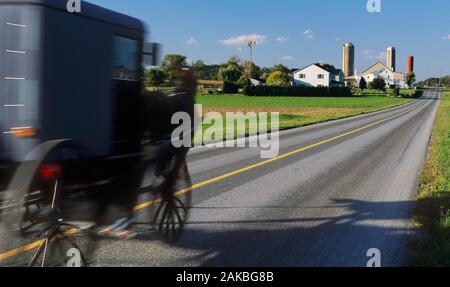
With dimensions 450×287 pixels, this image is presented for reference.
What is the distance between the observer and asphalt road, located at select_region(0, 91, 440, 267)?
5.34 meters

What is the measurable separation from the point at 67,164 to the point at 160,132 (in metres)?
1.90

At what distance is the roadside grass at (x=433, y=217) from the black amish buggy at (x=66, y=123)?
302 centimetres

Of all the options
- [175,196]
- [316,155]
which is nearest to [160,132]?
[175,196]

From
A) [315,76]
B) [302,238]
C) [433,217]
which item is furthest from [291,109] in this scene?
[315,76]

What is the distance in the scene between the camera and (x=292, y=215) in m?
7.27

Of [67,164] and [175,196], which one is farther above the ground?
[67,164]

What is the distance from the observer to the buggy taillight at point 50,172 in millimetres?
4080

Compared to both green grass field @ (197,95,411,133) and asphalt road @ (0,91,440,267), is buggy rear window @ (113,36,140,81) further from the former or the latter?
green grass field @ (197,95,411,133)

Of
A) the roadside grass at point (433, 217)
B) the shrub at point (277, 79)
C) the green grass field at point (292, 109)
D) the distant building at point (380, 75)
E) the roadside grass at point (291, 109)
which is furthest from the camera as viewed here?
the distant building at point (380, 75)

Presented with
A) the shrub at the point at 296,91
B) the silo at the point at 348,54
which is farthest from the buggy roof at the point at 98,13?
A: the shrub at the point at 296,91

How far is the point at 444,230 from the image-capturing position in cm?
650

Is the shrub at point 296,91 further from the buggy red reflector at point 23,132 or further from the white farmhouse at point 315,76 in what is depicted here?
the buggy red reflector at point 23,132

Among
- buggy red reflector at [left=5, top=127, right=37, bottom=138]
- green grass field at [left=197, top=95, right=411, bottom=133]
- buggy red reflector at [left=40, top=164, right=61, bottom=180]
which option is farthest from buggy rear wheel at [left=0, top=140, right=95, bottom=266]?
green grass field at [left=197, top=95, right=411, bottom=133]

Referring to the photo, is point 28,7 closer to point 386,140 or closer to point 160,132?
point 160,132
